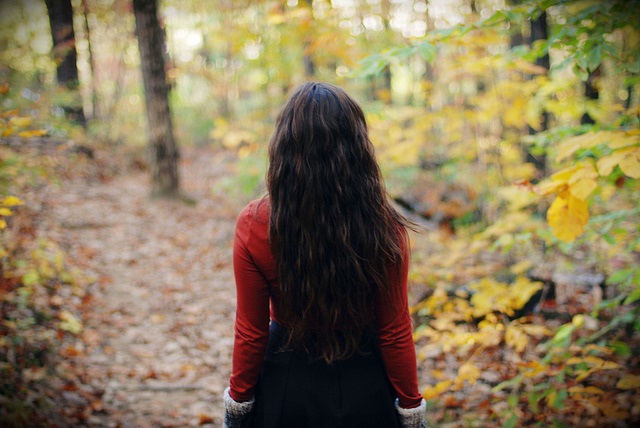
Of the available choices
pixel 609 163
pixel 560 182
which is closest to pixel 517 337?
pixel 560 182

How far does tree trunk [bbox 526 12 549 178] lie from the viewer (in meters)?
5.43

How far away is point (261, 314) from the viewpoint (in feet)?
5.34

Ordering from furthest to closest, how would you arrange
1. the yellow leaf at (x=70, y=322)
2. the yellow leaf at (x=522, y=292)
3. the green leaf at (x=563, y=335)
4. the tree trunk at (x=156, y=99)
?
the tree trunk at (x=156, y=99) < the yellow leaf at (x=70, y=322) < the yellow leaf at (x=522, y=292) < the green leaf at (x=563, y=335)

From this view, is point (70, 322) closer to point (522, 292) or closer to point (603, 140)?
point (522, 292)

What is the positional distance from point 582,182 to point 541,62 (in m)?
4.94

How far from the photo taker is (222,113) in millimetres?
15492

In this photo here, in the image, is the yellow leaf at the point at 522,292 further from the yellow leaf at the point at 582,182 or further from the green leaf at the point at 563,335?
the yellow leaf at the point at 582,182

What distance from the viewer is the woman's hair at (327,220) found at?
150 centimetres

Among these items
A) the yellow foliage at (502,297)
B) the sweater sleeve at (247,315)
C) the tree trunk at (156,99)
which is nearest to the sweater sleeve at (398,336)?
the sweater sleeve at (247,315)

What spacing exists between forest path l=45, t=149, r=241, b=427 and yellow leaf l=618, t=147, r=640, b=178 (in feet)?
10.5

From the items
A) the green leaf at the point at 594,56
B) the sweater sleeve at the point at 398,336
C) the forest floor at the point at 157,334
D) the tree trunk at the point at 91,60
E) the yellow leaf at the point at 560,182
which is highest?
the tree trunk at the point at 91,60

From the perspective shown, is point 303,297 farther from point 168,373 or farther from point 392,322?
point 168,373

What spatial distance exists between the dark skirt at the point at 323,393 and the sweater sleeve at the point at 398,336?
0.18ft

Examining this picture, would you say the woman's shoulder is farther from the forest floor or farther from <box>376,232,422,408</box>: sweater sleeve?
the forest floor
